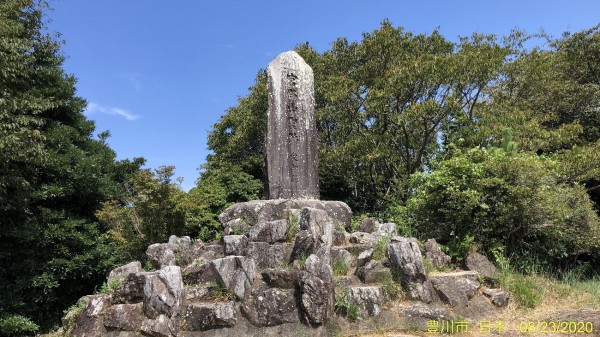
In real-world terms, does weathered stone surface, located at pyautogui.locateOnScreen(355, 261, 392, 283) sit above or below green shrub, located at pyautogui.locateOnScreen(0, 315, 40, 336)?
above

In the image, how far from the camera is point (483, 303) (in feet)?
16.7

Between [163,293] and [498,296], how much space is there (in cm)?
422

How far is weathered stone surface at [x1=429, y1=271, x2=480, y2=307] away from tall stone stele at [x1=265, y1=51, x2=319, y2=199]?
10.2 ft

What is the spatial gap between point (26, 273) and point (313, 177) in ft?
21.7

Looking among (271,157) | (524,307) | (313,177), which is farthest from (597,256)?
(271,157)

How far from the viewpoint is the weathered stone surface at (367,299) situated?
185 inches

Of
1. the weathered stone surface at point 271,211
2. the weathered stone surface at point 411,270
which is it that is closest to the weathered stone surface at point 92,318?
the weathered stone surface at point 271,211

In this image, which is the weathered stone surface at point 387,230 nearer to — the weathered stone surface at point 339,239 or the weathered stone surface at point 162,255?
the weathered stone surface at point 339,239

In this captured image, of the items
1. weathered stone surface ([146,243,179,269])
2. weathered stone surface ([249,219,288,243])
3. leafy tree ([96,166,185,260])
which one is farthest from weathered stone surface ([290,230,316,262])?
leafy tree ([96,166,185,260])

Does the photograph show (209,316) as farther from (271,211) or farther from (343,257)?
(271,211)

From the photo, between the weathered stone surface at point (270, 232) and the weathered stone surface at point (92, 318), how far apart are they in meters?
2.15

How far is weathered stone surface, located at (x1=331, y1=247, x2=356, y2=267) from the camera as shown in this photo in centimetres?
569

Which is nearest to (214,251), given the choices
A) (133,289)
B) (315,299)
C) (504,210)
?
(133,289)

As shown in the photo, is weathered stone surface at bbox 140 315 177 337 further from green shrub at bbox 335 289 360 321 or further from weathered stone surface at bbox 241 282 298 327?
green shrub at bbox 335 289 360 321
